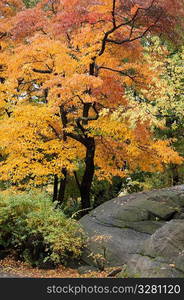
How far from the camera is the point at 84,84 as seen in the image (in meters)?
13.4

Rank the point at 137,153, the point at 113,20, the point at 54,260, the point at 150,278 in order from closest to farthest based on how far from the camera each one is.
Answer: the point at 150,278 < the point at 54,260 < the point at 113,20 < the point at 137,153

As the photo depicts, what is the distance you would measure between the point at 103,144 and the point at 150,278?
9244mm

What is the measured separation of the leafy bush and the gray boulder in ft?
2.27

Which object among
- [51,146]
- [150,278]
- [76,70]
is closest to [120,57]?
[76,70]

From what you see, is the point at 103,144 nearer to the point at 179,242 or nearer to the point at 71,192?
the point at 71,192

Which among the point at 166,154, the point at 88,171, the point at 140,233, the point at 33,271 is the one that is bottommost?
the point at 33,271

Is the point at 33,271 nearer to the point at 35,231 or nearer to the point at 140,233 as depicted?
the point at 35,231

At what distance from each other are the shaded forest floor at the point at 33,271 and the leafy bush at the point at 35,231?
10.4 inches

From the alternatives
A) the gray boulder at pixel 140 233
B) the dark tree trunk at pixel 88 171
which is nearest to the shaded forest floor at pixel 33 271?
the gray boulder at pixel 140 233

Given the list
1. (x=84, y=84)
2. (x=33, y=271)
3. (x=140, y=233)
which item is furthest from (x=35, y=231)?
(x=84, y=84)

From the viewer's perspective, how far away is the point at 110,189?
21.4m

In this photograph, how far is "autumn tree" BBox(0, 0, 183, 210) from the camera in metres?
14.0

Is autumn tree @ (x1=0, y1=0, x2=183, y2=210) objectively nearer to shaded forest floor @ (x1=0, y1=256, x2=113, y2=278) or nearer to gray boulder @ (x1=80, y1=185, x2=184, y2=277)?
gray boulder @ (x1=80, y1=185, x2=184, y2=277)

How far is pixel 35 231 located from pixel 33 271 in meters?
1.09
